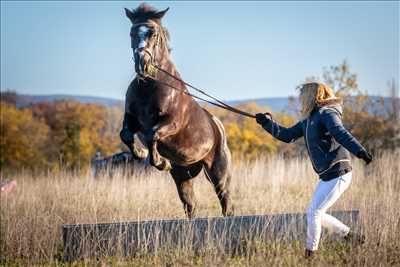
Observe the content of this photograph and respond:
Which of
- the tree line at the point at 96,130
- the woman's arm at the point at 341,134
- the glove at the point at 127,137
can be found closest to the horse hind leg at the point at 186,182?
the glove at the point at 127,137

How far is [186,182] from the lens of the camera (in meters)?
7.14

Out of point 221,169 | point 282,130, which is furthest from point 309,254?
point 221,169

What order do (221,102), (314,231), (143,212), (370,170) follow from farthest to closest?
(370,170)
(143,212)
(221,102)
(314,231)

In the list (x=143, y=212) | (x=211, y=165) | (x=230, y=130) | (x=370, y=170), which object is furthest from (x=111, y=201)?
(x=230, y=130)

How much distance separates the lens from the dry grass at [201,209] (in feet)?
17.9

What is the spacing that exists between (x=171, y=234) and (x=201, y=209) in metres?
4.04

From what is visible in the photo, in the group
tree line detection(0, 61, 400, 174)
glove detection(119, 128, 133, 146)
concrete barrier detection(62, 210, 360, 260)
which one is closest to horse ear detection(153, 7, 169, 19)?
glove detection(119, 128, 133, 146)

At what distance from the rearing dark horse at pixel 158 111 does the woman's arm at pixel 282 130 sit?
3.19 feet

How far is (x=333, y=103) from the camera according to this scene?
5.17 metres

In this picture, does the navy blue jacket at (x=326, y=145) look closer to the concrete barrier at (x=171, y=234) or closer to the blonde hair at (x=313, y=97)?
the blonde hair at (x=313, y=97)

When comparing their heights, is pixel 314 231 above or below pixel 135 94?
below

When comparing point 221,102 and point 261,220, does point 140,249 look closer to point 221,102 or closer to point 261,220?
point 261,220

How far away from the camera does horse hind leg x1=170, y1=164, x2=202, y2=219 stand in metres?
7.03

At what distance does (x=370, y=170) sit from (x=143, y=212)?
780cm
